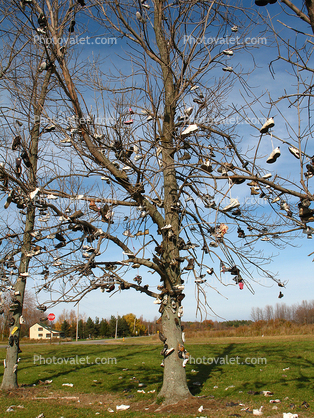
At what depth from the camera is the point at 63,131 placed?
5.41 m

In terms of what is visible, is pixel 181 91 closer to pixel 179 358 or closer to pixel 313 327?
pixel 179 358

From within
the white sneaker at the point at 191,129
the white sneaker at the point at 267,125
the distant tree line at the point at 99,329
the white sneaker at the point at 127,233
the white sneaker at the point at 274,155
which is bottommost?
the distant tree line at the point at 99,329

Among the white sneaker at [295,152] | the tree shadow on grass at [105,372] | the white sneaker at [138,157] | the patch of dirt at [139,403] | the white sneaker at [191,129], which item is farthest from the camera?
the tree shadow on grass at [105,372]

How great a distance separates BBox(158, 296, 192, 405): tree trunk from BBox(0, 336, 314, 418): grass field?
194mm

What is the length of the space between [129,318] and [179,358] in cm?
6321

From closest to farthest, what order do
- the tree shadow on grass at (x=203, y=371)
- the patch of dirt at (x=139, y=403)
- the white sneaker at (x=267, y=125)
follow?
1. the white sneaker at (x=267, y=125)
2. the patch of dirt at (x=139, y=403)
3. the tree shadow on grass at (x=203, y=371)

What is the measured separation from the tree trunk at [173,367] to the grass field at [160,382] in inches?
7.6

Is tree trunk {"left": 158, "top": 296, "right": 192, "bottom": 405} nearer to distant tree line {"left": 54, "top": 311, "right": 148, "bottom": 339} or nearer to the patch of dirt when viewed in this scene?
the patch of dirt

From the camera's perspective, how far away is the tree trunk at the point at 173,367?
17.8 ft

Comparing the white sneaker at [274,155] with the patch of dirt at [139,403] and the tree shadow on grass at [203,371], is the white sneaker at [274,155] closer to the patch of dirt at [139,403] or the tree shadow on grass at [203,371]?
the patch of dirt at [139,403]

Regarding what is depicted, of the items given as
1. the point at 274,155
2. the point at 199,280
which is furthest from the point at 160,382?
the point at 274,155

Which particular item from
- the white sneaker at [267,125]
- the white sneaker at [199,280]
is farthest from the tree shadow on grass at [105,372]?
the white sneaker at [267,125]

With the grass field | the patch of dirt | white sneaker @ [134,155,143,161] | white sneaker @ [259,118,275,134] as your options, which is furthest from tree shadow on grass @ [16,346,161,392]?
white sneaker @ [259,118,275,134]

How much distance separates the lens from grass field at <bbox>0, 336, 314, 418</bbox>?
5.40 metres
